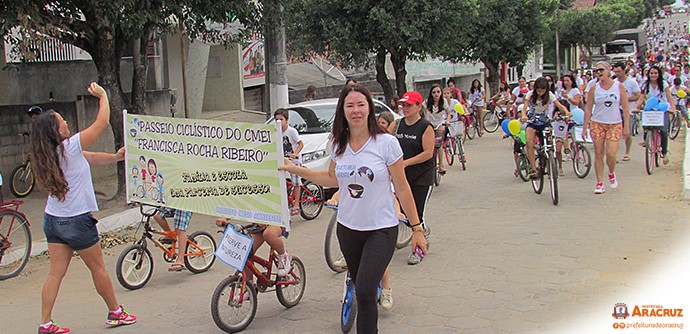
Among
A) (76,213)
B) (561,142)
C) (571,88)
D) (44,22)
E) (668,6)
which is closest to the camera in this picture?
(76,213)

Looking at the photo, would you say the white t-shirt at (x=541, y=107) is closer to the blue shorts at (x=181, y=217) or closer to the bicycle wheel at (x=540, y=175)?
the bicycle wheel at (x=540, y=175)

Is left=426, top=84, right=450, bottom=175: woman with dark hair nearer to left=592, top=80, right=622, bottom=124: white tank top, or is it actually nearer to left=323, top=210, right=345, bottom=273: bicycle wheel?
left=592, top=80, right=622, bottom=124: white tank top

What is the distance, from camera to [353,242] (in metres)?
4.80

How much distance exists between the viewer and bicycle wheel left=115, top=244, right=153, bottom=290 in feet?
22.6

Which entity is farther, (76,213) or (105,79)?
(105,79)

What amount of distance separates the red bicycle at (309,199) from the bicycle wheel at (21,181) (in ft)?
15.9

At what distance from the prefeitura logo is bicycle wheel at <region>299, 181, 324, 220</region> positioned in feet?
17.1

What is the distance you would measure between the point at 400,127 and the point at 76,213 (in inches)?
136

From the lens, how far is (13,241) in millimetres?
7859

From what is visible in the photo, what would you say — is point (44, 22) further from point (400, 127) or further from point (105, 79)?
point (400, 127)

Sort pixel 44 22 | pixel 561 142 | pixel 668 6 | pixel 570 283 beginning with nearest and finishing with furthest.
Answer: pixel 570 283 → pixel 44 22 → pixel 561 142 → pixel 668 6

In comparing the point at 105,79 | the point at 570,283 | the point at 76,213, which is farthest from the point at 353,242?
the point at 105,79

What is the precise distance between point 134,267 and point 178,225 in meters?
0.59

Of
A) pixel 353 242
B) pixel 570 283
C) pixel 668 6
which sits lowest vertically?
pixel 570 283
